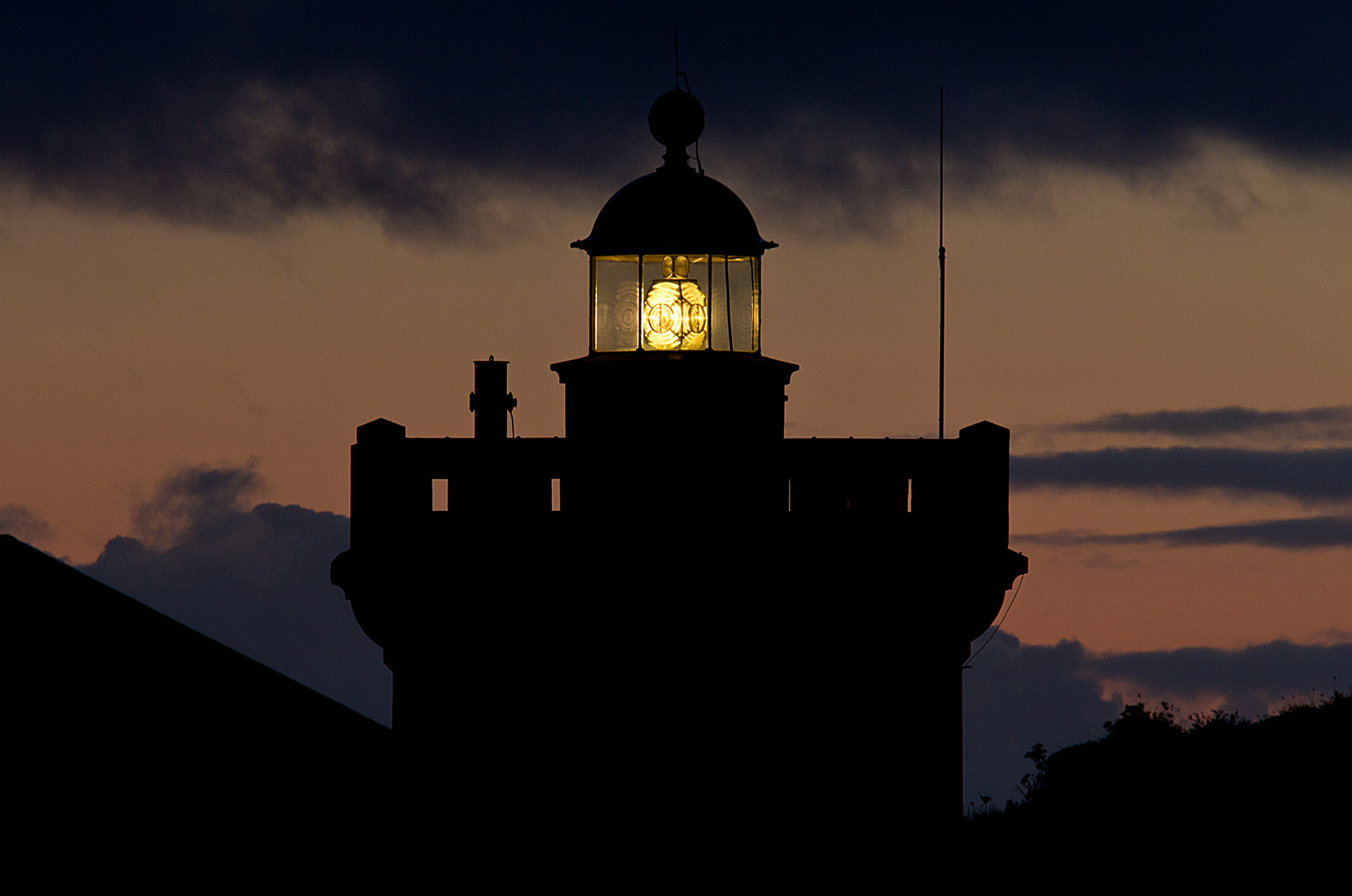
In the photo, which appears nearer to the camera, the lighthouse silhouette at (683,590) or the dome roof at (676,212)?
the lighthouse silhouette at (683,590)

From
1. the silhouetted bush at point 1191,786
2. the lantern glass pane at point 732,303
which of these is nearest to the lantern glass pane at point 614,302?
the lantern glass pane at point 732,303

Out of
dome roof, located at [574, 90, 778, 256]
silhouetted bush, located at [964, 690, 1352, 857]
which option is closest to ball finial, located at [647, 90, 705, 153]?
dome roof, located at [574, 90, 778, 256]

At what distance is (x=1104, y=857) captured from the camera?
17844 millimetres

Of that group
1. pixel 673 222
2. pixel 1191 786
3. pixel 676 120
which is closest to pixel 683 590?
pixel 673 222

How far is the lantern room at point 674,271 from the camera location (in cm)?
1566

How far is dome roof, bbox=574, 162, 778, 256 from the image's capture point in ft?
51.3

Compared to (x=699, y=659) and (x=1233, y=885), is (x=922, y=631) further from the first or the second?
(x=1233, y=885)

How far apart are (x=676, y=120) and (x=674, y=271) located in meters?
1.49

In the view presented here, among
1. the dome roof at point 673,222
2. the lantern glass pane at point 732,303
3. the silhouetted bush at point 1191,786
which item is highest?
the dome roof at point 673,222

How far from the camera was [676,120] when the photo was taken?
53.1 feet

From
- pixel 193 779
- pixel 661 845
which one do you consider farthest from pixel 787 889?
pixel 193 779

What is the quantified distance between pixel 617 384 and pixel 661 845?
4.04 meters

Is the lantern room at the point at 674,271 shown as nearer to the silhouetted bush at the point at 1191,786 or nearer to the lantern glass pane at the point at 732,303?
the lantern glass pane at the point at 732,303

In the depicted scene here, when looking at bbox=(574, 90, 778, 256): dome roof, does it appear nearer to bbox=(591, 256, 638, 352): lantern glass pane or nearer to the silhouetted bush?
bbox=(591, 256, 638, 352): lantern glass pane
